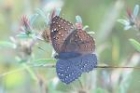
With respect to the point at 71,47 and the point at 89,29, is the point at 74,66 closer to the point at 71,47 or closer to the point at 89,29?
the point at 71,47

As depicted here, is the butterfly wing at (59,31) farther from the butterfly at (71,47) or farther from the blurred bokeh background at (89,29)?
the blurred bokeh background at (89,29)

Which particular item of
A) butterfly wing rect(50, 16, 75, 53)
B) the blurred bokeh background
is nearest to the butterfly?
butterfly wing rect(50, 16, 75, 53)

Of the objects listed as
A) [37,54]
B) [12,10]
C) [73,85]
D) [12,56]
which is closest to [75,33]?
[73,85]

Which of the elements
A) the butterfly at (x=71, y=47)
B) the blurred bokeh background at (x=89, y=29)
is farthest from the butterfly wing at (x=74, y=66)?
the blurred bokeh background at (x=89, y=29)

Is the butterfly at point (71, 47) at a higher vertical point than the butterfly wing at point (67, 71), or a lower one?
higher

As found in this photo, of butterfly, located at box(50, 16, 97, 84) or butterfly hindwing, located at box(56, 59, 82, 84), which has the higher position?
butterfly, located at box(50, 16, 97, 84)

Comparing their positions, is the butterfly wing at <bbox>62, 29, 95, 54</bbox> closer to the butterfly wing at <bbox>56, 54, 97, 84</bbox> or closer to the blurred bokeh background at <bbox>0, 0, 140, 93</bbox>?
the butterfly wing at <bbox>56, 54, 97, 84</bbox>

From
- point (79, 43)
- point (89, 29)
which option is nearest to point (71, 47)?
point (79, 43)
